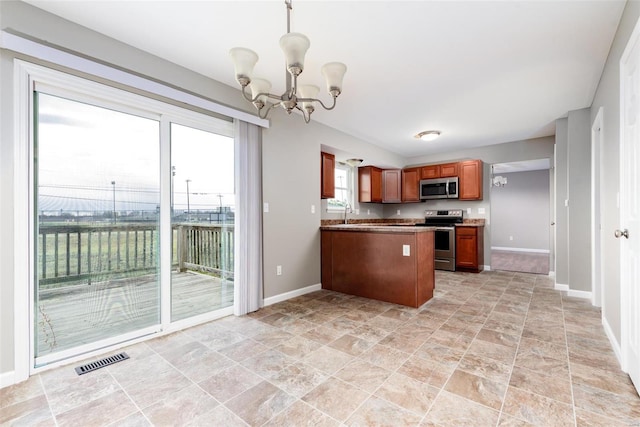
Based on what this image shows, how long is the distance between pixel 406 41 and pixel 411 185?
425cm

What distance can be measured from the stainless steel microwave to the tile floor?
3.11 meters

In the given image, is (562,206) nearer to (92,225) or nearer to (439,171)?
(439,171)

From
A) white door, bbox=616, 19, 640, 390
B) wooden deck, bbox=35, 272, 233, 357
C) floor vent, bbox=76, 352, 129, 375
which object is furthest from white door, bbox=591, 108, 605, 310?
floor vent, bbox=76, 352, 129, 375

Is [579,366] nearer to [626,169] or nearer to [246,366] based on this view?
[626,169]

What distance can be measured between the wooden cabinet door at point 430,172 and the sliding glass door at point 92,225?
5121 mm

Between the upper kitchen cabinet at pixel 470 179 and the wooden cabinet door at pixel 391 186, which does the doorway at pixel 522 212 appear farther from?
the wooden cabinet door at pixel 391 186

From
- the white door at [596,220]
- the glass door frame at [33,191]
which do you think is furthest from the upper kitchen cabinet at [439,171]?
the glass door frame at [33,191]

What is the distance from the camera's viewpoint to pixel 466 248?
5.33m

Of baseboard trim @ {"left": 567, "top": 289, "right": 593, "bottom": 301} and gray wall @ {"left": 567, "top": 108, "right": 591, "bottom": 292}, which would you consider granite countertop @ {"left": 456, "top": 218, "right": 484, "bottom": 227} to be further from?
baseboard trim @ {"left": 567, "top": 289, "right": 593, "bottom": 301}

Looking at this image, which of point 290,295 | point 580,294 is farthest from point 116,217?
point 580,294

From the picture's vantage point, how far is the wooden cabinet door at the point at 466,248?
17.2 ft

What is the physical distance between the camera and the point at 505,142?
212 inches

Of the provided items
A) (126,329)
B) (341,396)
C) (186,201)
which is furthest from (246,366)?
(186,201)

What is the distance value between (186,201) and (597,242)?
467cm
